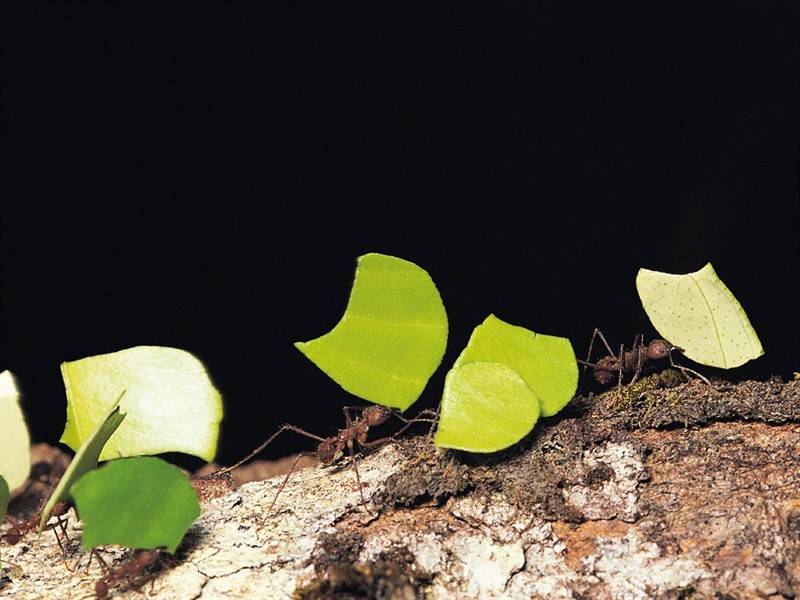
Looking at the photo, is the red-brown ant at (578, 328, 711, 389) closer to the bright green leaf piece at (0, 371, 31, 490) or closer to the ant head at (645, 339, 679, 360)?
the ant head at (645, 339, 679, 360)

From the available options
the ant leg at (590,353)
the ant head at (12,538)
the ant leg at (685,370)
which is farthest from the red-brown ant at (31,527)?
the ant leg at (685,370)

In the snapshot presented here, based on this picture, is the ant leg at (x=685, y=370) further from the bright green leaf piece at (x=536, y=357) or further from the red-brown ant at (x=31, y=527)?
the red-brown ant at (x=31, y=527)

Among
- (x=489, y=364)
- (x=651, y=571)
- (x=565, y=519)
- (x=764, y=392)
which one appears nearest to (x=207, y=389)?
(x=489, y=364)

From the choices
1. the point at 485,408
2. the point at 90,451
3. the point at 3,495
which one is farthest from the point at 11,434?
the point at 485,408

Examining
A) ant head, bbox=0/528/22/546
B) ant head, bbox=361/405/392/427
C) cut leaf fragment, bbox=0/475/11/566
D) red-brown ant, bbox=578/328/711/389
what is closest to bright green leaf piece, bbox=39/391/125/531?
cut leaf fragment, bbox=0/475/11/566

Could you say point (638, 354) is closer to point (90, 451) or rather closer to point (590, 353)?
point (590, 353)
